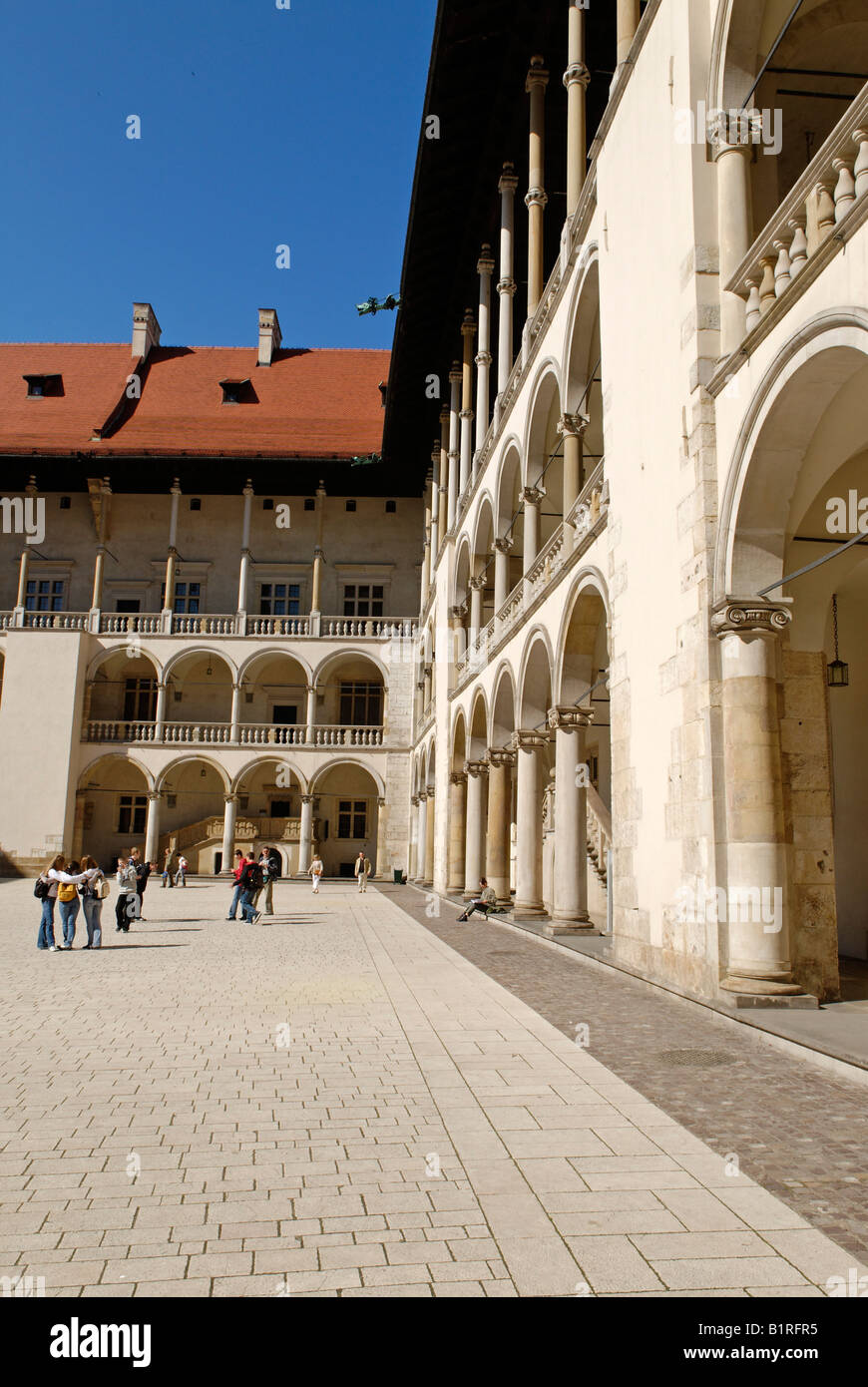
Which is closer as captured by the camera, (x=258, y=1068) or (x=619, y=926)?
(x=258, y=1068)

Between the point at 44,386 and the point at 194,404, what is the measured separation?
269 inches

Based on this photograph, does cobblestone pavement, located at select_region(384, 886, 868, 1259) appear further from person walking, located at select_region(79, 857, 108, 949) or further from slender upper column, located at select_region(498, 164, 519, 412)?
slender upper column, located at select_region(498, 164, 519, 412)

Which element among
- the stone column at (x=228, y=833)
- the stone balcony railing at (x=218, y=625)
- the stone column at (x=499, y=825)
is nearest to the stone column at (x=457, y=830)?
the stone column at (x=499, y=825)

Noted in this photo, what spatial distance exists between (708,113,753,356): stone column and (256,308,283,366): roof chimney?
41.2m

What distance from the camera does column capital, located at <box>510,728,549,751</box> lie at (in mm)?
18000

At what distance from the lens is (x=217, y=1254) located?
11.9 feet

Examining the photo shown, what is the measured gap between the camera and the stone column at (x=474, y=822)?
23734mm

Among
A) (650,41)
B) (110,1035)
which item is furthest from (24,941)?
(650,41)

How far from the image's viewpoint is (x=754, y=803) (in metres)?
8.73

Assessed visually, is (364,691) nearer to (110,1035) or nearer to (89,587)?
(89,587)

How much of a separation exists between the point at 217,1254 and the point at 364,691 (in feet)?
129

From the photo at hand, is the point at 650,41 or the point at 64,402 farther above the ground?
the point at 64,402

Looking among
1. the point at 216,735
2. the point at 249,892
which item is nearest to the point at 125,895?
the point at 249,892
